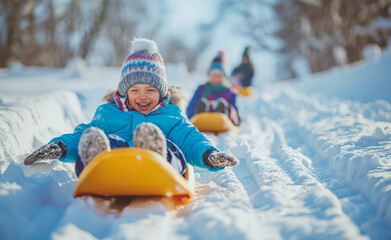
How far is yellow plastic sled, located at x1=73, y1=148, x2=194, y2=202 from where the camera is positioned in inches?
49.8

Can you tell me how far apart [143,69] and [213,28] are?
76.3ft

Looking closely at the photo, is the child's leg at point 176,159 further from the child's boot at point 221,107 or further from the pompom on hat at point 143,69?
the child's boot at point 221,107

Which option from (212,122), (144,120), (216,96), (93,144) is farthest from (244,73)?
(93,144)

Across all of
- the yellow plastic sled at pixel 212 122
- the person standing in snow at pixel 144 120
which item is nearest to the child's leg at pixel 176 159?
the person standing in snow at pixel 144 120

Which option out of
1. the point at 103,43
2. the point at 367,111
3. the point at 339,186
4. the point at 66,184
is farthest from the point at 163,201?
the point at 103,43

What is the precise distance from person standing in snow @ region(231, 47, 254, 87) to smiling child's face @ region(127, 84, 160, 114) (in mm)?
6075

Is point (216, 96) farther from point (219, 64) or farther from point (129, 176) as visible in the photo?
point (129, 176)

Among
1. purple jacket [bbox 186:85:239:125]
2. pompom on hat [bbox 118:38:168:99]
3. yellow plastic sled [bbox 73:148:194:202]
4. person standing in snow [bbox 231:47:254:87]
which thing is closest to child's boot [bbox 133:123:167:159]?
yellow plastic sled [bbox 73:148:194:202]

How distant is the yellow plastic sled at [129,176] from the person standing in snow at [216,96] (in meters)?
2.25

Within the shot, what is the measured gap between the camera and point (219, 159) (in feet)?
5.24

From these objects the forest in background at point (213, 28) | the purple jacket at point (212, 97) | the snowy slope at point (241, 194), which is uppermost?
the forest in background at point (213, 28)

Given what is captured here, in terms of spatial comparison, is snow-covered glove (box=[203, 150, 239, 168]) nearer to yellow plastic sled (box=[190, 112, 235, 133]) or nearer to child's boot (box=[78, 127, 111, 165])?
child's boot (box=[78, 127, 111, 165])

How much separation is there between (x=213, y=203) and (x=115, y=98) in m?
0.97

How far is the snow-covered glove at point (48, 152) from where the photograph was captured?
1570 mm
